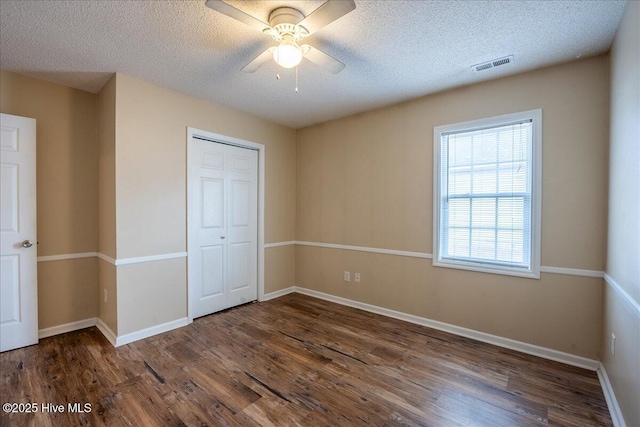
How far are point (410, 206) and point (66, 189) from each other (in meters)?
3.78

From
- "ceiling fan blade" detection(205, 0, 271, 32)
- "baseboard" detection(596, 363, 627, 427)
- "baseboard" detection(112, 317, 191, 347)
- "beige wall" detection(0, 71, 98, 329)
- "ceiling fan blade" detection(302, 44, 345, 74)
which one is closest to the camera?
"ceiling fan blade" detection(205, 0, 271, 32)

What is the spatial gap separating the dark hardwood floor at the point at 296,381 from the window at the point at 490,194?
877mm

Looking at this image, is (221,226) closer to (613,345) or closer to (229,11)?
(229,11)

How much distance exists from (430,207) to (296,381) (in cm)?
223

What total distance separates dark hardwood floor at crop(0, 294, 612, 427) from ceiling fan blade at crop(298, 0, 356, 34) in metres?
2.42

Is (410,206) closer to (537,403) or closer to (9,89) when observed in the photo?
(537,403)

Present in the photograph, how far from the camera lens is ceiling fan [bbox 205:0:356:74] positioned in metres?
1.57

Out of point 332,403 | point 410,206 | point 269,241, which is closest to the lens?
point 332,403

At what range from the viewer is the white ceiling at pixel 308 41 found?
6.08ft

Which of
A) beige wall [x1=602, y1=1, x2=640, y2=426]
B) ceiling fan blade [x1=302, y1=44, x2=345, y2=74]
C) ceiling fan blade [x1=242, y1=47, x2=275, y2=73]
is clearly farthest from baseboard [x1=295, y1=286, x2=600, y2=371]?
ceiling fan blade [x1=242, y1=47, x2=275, y2=73]

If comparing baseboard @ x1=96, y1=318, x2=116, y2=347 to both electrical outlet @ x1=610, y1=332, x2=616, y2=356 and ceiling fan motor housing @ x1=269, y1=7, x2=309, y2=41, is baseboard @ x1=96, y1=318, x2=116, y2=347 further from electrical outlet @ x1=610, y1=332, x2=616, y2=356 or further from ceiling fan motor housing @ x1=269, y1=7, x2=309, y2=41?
electrical outlet @ x1=610, y1=332, x2=616, y2=356

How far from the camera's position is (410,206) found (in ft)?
11.2

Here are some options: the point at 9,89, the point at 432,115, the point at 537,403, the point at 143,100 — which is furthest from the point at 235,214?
the point at 537,403

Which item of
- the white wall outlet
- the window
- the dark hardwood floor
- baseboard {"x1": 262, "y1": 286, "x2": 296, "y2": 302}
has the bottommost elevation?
the dark hardwood floor
